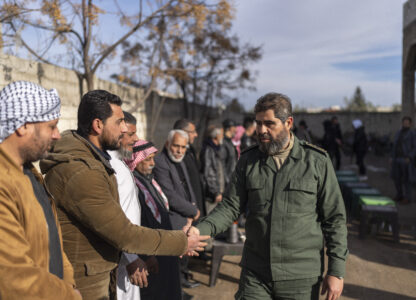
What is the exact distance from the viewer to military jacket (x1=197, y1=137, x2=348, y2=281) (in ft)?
7.90

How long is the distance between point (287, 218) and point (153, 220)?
1.30 metres

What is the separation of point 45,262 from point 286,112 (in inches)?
67.7

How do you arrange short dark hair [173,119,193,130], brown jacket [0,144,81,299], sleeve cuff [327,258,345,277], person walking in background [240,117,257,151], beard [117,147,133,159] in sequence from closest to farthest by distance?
brown jacket [0,144,81,299] → sleeve cuff [327,258,345,277] → beard [117,147,133,159] → short dark hair [173,119,193,130] → person walking in background [240,117,257,151]

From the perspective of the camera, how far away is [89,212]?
198cm

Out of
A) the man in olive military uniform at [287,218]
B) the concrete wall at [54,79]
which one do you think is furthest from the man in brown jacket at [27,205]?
the concrete wall at [54,79]

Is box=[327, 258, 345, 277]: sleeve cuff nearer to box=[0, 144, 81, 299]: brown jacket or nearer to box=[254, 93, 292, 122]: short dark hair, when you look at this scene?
box=[254, 93, 292, 122]: short dark hair

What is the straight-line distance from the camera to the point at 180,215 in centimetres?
438

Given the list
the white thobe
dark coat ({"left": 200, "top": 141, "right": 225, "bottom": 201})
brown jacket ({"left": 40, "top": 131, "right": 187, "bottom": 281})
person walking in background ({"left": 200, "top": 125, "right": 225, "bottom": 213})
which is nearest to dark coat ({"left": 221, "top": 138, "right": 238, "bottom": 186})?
person walking in background ({"left": 200, "top": 125, "right": 225, "bottom": 213})

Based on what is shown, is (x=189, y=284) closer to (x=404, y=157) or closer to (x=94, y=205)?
(x=94, y=205)

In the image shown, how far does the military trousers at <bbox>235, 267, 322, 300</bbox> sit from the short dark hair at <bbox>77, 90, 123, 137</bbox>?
1.42 m

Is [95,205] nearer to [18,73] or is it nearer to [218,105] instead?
[18,73]

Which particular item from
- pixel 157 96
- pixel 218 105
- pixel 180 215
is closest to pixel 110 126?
pixel 180 215

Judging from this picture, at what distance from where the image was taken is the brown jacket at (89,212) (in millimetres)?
1982

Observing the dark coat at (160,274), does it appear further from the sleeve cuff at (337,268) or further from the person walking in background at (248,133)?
the person walking in background at (248,133)
